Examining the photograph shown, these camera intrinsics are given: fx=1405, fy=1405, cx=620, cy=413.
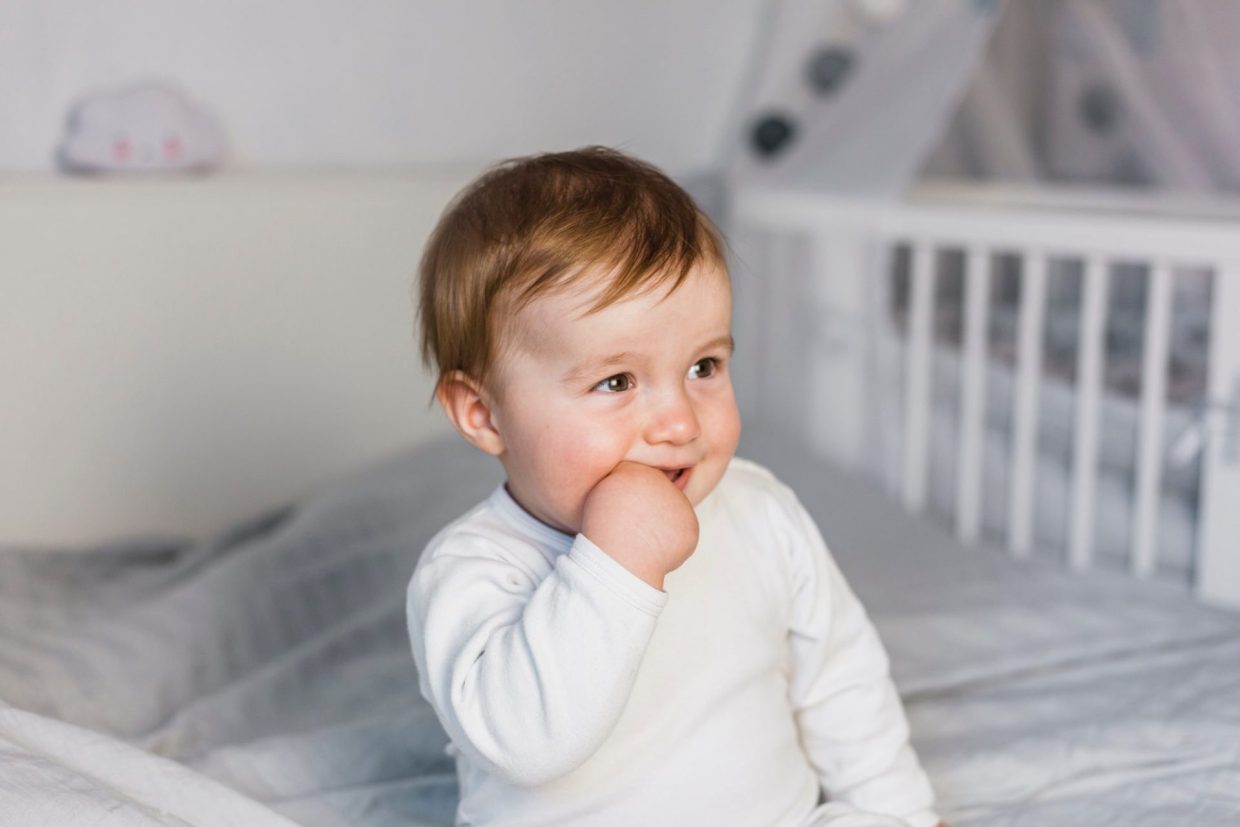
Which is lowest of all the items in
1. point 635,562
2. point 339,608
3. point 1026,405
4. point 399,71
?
point 339,608

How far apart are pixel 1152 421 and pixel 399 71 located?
3.87 ft

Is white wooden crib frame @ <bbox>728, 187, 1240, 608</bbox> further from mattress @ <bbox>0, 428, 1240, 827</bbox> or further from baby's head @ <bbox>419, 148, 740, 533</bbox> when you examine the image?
baby's head @ <bbox>419, 148, 740, 533</bbox>

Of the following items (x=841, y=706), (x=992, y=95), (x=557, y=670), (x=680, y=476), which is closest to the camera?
(x=557, y=670)

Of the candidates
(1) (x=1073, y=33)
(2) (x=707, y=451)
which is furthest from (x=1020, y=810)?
(1) (x=1073, y=33)

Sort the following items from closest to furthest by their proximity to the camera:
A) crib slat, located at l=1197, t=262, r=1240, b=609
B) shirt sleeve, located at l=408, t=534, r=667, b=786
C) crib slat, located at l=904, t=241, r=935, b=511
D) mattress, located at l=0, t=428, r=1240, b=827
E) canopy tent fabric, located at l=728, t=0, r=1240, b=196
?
1. shirt sleeve, located at l=408, t=534, r=667, b=786
2. mattress, located at l=0, t=428, r=1240, b=827
3. crib slat, located at l=1197, t=262, r=1240, b=609
4. crib slat, located at l=904, t=241, r=935, b=511
5. canopy tent fabric, located at l=728, t=0, r=1240, b=196

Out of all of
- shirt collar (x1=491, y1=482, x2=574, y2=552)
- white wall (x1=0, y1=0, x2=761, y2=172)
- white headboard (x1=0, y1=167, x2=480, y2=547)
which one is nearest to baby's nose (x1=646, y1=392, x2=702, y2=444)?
shirt collar (x1=491, y1=482, x2=574, y2=552)

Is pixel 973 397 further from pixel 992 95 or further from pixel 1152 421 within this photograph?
pixel 992 95

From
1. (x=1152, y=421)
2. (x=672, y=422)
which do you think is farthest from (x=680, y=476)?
(x=1152, y=421)

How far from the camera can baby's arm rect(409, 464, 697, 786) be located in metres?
0.78

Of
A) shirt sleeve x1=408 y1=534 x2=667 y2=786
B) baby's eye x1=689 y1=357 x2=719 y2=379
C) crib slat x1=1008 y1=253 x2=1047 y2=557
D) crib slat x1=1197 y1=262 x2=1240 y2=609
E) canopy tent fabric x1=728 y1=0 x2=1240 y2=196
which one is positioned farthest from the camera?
canopy tent fabric x1=728 y1=0 x2=1240 y2=196

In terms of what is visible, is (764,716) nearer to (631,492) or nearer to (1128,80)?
(631,492)

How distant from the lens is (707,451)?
879 millimetres

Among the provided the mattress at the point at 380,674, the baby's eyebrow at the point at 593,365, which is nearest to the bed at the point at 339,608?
the mattress at the point at 380,674

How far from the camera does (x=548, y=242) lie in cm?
85
